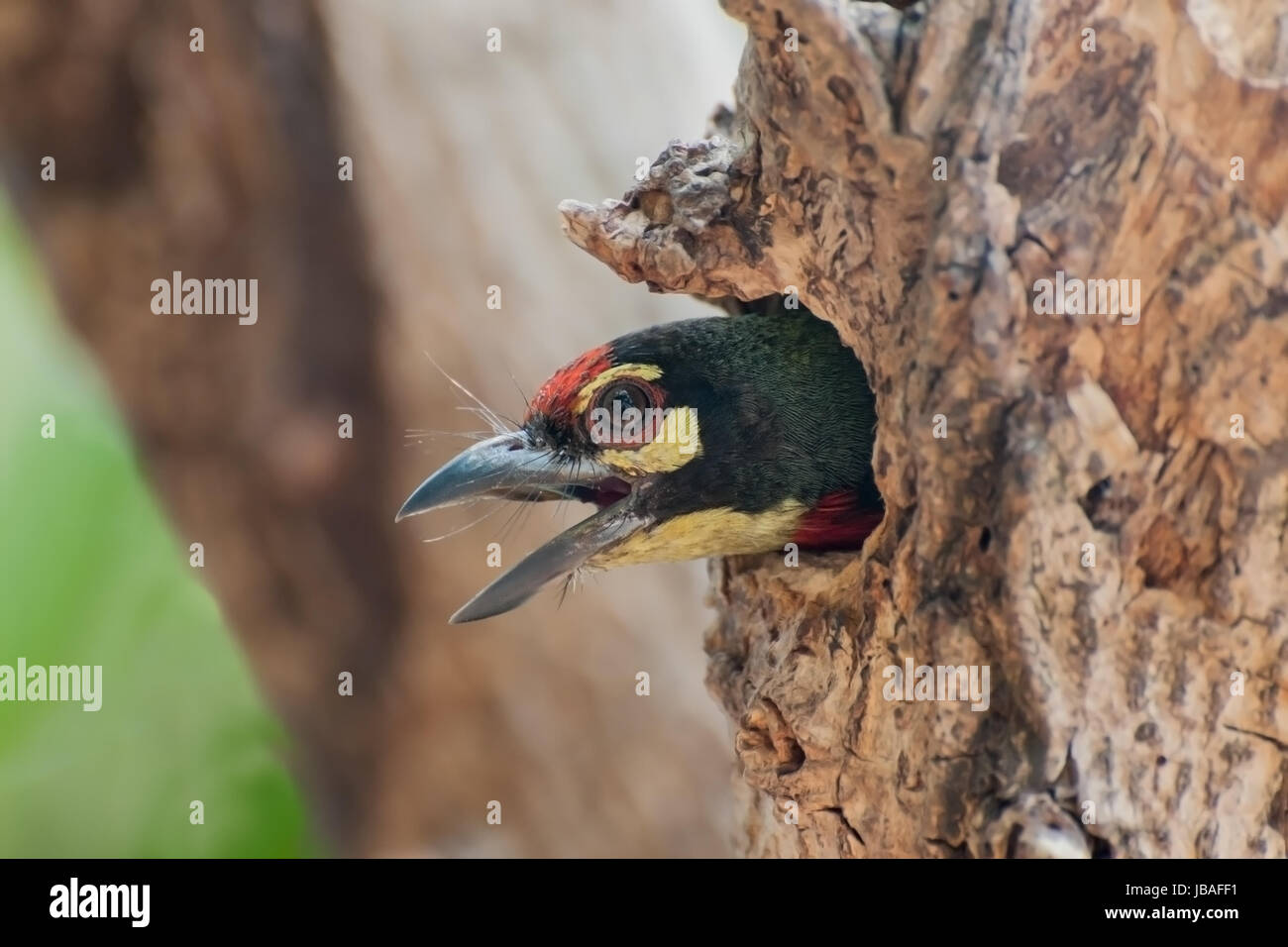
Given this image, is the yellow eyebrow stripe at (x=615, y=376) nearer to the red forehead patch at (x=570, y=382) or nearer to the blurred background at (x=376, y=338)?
the red forehead patch at (x=570, y=382)

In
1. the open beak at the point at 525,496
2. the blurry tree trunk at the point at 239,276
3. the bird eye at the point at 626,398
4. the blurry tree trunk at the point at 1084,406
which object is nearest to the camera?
the blurry tree trunk at the point at 1084,406

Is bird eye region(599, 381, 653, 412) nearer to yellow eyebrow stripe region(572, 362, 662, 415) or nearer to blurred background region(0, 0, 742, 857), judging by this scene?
yellow eyebrow stripe region(572, 362, 662, 415)

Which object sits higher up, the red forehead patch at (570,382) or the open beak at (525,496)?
the red forehead patch at (570,382)

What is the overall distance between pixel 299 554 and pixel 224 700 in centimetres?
106

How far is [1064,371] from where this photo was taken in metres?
1.74

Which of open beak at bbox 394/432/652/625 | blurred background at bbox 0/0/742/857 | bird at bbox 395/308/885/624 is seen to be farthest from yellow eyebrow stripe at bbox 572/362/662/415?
blurred background at bbox 0/0/742/857

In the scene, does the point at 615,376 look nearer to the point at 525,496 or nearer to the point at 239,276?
the point at 525,496

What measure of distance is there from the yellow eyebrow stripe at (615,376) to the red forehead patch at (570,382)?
0.01 meters

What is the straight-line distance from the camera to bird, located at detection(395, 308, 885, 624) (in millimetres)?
2537

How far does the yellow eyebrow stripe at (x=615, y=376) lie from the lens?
2.57 m

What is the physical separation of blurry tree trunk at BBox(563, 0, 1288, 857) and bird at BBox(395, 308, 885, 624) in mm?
728

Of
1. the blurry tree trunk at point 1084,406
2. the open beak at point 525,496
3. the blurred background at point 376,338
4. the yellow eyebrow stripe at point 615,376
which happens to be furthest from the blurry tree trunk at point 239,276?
the blurry tree trunk at point 1084,406

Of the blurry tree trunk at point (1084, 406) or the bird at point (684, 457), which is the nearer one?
the blurry tree trunk at point (1084, 406)
